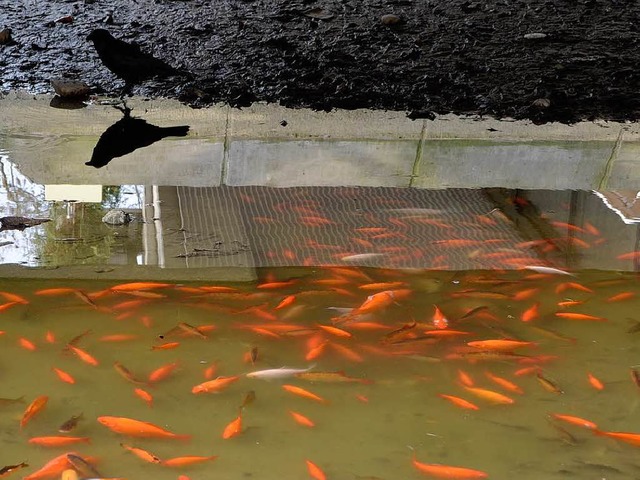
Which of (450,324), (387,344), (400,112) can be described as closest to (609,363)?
(450,324)

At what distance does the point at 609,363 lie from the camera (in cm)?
234

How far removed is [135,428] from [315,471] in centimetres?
46

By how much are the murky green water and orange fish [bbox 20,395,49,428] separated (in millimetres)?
18

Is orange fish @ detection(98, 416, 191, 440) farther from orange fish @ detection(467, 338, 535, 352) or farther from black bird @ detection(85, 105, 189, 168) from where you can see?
black bird @ detection(85, 105, 189, 168)

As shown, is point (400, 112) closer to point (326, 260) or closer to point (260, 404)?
point (326, 260)

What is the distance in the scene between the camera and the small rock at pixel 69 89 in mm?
3736

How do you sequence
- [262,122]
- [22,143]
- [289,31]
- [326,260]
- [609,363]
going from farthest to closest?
[289,31]
[262,122]
[22,143]
[326,260]
[609,363]

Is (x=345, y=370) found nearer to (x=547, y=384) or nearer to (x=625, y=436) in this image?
(x=547, y=384)

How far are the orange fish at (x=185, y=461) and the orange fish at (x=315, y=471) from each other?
0.23 meters

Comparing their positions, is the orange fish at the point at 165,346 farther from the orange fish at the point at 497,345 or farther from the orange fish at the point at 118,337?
the orange fish at the point at 497,345

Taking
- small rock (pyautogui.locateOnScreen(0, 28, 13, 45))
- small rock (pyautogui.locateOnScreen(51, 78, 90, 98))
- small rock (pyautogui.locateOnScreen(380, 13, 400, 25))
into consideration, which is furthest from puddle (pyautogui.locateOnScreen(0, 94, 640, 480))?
small rock (pyautogui.locateOnScreen(380, 13, 400, 25))

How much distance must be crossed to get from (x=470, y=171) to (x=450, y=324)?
3.63 ft

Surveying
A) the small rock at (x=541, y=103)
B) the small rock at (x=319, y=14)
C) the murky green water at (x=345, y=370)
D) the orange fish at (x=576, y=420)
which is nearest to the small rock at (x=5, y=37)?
the small rock at (x=319, y=14)

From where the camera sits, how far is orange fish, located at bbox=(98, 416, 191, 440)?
1.97 m
